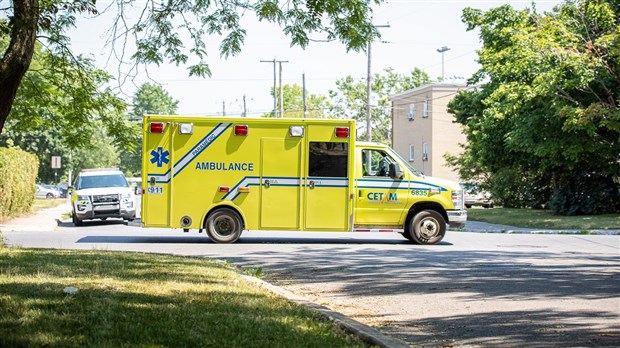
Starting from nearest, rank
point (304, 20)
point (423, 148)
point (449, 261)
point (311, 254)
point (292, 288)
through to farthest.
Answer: point (292, 288), point (304, 20), point (449, 261), point (311, 254), point (423, 148)

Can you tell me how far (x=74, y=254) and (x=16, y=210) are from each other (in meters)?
18.1

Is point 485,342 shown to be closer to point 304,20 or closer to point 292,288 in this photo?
point 292,288

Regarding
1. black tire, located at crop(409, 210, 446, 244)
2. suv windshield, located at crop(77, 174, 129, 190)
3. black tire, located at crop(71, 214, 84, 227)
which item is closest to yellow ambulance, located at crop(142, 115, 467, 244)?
black tire, located at crop(409, 210, 446, 244)

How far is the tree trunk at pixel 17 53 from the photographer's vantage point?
339 inches

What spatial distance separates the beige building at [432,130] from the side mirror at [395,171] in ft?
138

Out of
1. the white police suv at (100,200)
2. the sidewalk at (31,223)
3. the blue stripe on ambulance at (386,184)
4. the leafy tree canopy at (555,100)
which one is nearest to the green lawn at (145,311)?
the blue stripe on ambulance at (386,184)

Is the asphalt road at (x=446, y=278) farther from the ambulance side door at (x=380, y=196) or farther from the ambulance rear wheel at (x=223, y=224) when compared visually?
the ambulance side door at (x=380, y=196)

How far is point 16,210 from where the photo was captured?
31031 mm

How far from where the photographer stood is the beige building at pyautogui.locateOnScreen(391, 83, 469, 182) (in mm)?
63031

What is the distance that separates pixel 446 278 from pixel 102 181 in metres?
18.4

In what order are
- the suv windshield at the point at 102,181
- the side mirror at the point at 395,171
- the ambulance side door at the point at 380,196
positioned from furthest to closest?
the suv windshield at the point at 102,181 < the side mirror at the point at 395,171 < the ambulance side door at the point at 380,196

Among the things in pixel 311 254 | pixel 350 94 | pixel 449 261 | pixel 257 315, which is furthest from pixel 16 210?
pixel 350 94

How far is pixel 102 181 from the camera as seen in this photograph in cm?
2900

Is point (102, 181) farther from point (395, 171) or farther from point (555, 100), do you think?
point (555, 100)
